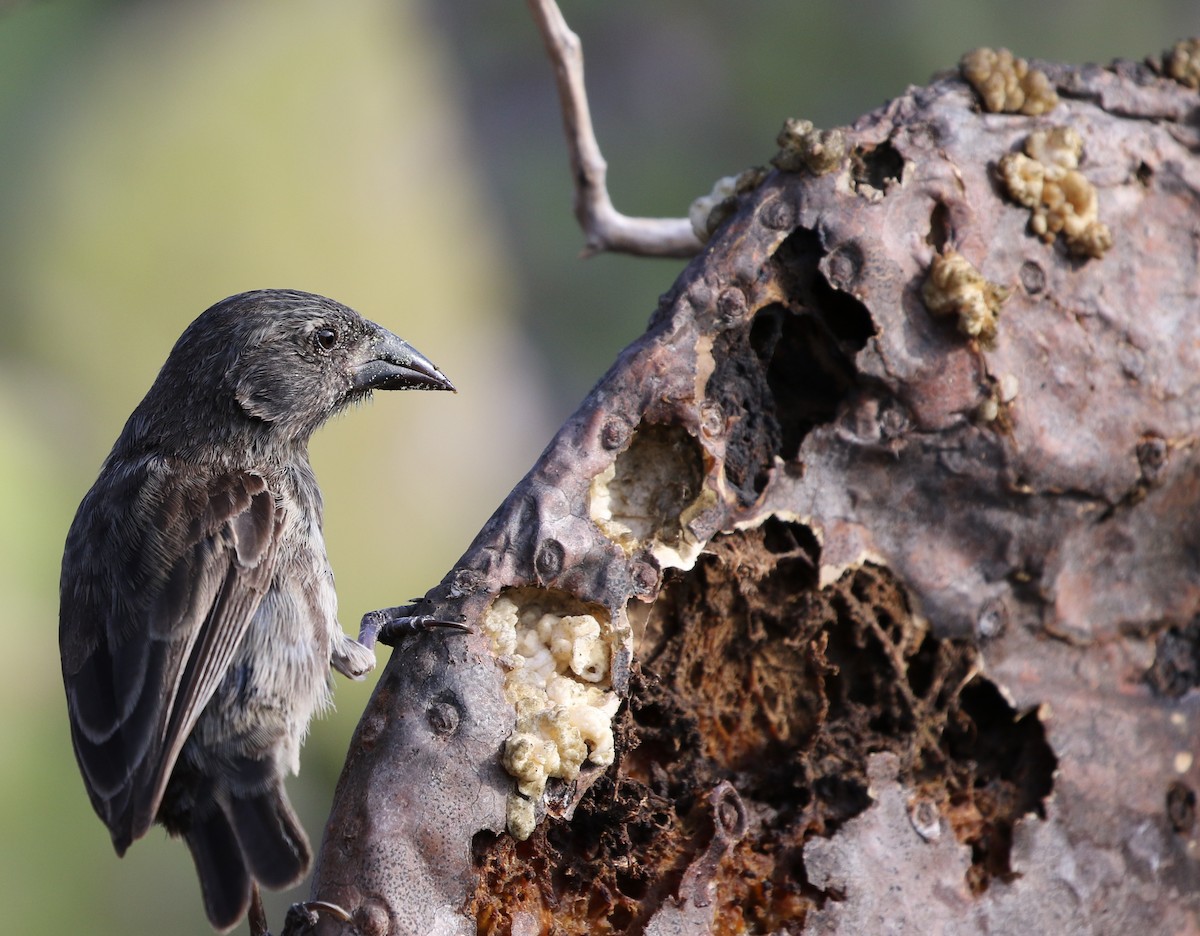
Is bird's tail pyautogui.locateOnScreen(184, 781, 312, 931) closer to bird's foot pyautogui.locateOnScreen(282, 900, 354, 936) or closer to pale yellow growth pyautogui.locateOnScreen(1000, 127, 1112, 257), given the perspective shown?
bird's foot pyautogui.locateOnScreen(282, 900, 354, 936)

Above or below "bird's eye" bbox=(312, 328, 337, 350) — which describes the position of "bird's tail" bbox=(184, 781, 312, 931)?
below

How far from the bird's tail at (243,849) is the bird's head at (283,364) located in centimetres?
85

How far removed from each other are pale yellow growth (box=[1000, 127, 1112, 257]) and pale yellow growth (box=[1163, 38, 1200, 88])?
40cm

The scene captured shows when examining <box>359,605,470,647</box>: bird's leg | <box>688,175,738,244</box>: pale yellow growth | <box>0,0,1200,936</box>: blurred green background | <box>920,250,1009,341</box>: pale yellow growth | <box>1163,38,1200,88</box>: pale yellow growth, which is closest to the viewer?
<box>359,605,470,647</box>: bird's leg

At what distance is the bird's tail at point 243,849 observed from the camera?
2666mm

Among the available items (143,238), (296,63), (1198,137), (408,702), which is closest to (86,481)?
(143,238)

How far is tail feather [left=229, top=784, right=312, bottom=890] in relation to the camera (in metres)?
2.69

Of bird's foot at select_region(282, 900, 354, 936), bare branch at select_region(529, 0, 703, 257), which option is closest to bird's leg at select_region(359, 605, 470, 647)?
bird's foot at select_region(282, 900, 354, 936)

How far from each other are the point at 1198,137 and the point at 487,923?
1973mm

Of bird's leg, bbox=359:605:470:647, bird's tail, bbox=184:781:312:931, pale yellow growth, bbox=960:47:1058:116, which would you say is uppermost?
pale yellow growth, bbox=960:47:1058:116

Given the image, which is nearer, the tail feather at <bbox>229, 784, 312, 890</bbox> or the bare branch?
the tail feather at <bbox>229, 784, 312, 890</bbox>

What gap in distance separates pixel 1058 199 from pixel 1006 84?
9.8 inches

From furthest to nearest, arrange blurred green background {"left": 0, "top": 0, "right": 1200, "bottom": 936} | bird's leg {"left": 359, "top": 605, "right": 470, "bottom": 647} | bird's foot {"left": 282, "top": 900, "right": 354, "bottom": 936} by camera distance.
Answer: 1. blurred green background {"left": 0, "top": 0, "right": 1200, "bottom": 936}
2. bird's leg {"left": 359, "top": 605, "right": 470, "bottom": 647}
3. bird's foot {"left": 282, "top": 900, "right": 354, "bottom": 936}

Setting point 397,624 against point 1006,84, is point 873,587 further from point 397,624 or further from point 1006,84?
point 1006,84
